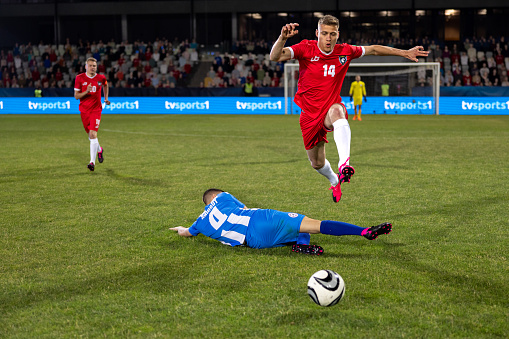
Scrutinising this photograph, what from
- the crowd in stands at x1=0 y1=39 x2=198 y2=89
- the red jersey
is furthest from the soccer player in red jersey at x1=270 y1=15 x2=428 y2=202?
the crowd in stands at x1=0 y1=39 x2=198 y2=89

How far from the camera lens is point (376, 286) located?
13.9 feet

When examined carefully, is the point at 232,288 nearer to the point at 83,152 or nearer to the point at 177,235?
the point at 177,235

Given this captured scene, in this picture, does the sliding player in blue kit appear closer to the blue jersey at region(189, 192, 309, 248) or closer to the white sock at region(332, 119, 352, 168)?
the blue jersey at region(189, 192, 309, 248)

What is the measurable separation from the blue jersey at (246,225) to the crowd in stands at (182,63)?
1038 inches

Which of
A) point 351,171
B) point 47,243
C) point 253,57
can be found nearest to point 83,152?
point 47,243

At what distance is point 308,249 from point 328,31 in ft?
8.22

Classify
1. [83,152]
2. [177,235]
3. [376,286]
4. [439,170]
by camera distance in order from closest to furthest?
[376,286]
[177,235]
[439,170]
[83,152]

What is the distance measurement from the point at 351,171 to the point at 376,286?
142 centimetres

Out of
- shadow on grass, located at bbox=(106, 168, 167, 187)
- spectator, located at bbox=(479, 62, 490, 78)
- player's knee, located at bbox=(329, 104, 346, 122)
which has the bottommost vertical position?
shadow on grass, located at bbox=(106, 168, 167, 187)

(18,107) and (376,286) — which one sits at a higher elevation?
(18,107)

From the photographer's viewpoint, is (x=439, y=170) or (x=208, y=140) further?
(x=208, y=140)

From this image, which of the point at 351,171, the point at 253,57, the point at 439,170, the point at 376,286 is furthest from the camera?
the point at 253,57

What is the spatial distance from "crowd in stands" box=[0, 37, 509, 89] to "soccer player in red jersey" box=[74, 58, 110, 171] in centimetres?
2116

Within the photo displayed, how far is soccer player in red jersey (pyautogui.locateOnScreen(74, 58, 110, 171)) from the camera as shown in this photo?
11.0m
